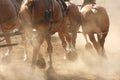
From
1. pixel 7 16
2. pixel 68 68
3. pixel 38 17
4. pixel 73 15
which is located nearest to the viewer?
pixel 38 17

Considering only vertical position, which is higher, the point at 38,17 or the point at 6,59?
the point at 38,17

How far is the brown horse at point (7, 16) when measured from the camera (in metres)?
9.00

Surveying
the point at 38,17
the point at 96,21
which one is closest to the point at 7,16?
the point at 38,17

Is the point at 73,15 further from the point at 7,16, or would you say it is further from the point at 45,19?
the point at 45,19

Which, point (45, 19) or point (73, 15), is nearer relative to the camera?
point (45, 19)

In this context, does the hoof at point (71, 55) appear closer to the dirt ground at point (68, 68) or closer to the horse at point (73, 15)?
the dirt ground at point (68, 68)

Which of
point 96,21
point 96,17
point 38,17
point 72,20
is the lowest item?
point 72,20

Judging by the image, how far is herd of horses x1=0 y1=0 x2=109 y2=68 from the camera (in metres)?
8.46

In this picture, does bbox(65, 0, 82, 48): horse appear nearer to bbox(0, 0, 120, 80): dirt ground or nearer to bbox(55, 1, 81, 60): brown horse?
bbox(55, 1, 81, 60): brown horse

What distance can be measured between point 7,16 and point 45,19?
110cm

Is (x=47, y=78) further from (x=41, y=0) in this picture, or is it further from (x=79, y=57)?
(x=79, y=57)

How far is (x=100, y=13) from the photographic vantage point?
429 inches

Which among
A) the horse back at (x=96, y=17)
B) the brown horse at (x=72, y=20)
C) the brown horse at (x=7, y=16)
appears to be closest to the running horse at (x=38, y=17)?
the brown horse at (x=7, y=16)

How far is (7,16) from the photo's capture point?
9.12 m
